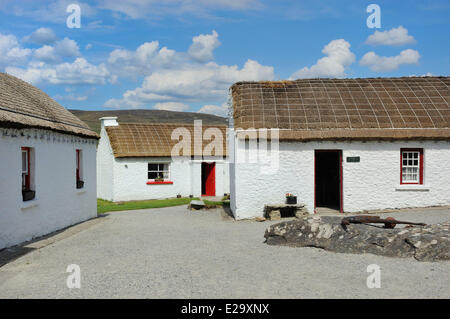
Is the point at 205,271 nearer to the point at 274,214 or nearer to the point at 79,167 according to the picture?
the point at 274,214

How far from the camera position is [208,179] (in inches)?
1158

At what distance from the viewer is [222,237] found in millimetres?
12586

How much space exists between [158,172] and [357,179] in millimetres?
15071

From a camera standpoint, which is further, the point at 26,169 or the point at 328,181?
the point at 328,181

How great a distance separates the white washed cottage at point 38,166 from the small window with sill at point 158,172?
10015mm

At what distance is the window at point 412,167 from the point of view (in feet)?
55.6

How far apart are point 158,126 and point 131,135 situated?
2.96 metres

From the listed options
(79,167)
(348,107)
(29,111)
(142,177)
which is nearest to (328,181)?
(348,107)

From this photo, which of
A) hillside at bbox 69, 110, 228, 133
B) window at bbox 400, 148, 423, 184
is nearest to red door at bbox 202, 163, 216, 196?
window at bbox 400, 148, 423, 184

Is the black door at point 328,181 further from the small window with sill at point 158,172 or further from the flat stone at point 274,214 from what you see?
the small window with sill at point 158,172

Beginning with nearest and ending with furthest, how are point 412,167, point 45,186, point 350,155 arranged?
point 45,186, point 350,155, point 412,167

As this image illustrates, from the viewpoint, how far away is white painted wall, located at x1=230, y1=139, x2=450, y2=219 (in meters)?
16.5

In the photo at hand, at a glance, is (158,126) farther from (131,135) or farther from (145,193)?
(145,193)
